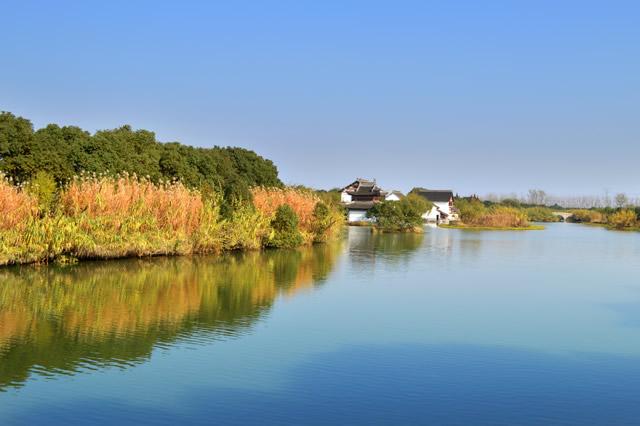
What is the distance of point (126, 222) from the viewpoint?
2022cm

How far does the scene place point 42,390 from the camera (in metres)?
7.43

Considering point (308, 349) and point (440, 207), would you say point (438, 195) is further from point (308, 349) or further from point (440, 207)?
point (308, 349)

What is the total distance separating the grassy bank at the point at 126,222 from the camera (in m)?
17.5

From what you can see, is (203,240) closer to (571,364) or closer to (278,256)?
(278,256)

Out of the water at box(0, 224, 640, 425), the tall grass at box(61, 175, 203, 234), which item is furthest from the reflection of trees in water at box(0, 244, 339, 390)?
the tall grass at box(61, 175, 203, 234)

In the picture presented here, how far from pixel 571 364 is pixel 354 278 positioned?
9725 mm

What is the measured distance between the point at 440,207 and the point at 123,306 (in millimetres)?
62616

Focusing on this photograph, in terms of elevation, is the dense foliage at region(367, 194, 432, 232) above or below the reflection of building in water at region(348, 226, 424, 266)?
above

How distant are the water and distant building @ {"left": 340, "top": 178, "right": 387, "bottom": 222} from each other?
4496cm

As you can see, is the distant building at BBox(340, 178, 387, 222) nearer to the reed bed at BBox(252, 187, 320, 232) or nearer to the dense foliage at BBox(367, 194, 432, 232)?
the dense foliage at BBox(367, 194, 432, 232)

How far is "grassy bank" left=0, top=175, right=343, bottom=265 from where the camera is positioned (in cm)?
1753

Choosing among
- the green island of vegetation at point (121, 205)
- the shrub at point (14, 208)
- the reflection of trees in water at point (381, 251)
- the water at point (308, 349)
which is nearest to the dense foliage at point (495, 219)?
the reflection of trees in water at point (381, 251)

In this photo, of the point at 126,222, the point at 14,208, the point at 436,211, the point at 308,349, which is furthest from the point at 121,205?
the point at 436,211

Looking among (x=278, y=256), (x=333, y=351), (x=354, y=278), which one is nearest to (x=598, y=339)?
(x=333, y=351)
